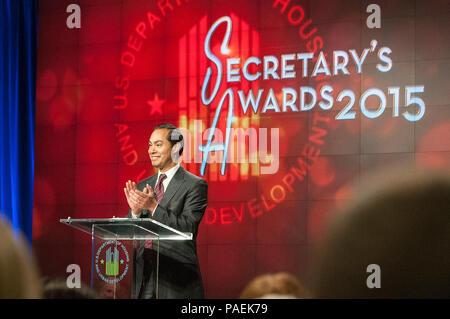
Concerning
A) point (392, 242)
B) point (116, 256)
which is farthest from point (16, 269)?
point (392, 242)

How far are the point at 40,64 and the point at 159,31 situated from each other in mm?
1396

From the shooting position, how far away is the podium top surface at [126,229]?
3.74m

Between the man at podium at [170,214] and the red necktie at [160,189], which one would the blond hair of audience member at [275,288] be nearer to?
the man at podium at [170,214]

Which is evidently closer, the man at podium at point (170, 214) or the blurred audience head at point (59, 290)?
the man at podium at point (170, 214)

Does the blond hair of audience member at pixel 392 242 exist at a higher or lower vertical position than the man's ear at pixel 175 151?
lower

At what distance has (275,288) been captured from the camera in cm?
592

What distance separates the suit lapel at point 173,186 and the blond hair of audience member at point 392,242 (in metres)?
1.61

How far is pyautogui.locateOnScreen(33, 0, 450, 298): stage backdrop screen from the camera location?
578 cm

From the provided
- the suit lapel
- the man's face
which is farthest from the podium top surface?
the man's face

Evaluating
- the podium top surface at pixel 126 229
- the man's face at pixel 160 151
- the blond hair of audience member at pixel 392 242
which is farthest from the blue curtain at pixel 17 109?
the blond hair of audience member at pixel 392 242

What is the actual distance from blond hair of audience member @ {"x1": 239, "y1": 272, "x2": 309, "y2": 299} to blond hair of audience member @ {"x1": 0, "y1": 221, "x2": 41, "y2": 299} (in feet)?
7.34

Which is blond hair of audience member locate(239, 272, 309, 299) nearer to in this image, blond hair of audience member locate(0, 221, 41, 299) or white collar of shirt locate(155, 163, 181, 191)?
white collar of shirt locate(155, 163, 181, 191)

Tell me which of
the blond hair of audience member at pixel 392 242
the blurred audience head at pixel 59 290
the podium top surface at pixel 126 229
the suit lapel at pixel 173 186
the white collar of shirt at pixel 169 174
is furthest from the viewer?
the blurred audience head at pixel 59 290
